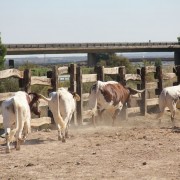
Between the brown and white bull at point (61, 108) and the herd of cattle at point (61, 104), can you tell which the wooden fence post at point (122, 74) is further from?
the brown and white bull at point (61, 108)

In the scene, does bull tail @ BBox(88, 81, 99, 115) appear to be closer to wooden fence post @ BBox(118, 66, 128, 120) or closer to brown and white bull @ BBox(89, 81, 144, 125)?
brown and white bull @ BBox(89, 81, 144, 125)

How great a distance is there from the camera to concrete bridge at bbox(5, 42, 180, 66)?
251 ft

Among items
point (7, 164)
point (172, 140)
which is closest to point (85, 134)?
point (172, 140)

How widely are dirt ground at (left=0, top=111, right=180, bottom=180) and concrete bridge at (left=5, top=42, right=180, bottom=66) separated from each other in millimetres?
62162

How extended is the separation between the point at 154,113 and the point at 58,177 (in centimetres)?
1188

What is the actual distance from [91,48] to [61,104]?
229 ft

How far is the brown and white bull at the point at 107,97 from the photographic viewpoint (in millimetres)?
14312

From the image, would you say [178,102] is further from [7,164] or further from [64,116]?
[7,164]

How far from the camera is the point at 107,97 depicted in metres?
14.6

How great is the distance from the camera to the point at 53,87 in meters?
14.7

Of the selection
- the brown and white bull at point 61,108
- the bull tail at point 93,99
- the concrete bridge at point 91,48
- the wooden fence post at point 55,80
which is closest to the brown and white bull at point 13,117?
the brown and white bull at point 61,108

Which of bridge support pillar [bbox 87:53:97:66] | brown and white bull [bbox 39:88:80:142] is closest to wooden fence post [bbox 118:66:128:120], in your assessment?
brown and white bull [bbox 39:88:80:142]

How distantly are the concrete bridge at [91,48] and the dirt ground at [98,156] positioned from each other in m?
62.2

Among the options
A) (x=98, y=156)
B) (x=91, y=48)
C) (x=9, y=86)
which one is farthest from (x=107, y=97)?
(x=91, y=48)
